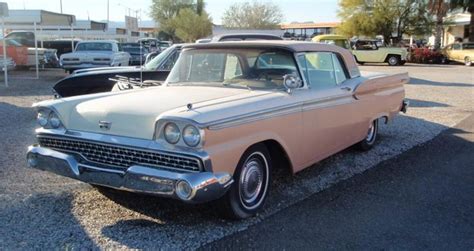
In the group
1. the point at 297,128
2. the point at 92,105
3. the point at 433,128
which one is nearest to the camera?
the point at 92,105

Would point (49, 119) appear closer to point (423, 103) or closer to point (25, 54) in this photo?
point (423, 103)

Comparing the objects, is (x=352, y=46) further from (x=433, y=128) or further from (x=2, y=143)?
(x=2, y=143)

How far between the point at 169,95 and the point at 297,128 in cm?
125

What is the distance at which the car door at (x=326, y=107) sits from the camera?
509cm

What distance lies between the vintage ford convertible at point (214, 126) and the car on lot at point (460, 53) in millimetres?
30743

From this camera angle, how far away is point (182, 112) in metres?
3.89

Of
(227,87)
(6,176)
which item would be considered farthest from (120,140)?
(6,176)

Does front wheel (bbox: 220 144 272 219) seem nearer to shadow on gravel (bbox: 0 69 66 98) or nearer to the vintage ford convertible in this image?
the vintage ford convertible

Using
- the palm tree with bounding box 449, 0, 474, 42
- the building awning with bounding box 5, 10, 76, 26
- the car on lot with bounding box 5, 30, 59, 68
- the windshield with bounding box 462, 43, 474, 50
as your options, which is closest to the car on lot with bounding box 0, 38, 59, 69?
the car on lot with bounding box 5, 30, 59, 68

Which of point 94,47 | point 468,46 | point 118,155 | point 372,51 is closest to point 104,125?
point 118,155

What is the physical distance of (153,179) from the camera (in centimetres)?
376

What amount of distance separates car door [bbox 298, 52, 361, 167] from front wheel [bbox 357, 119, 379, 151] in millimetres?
692

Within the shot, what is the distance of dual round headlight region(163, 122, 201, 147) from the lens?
3.74 m

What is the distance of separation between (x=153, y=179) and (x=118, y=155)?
50 cm
